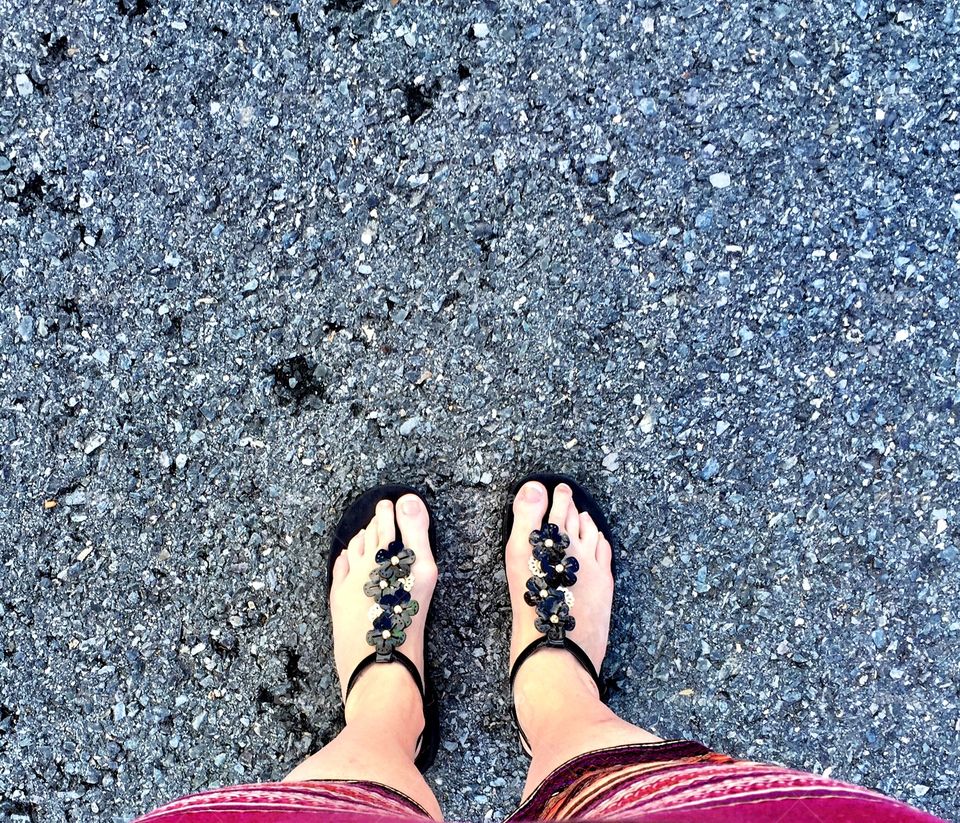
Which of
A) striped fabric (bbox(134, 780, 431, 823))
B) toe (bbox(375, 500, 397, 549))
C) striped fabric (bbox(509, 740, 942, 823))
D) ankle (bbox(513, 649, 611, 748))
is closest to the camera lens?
striped fabric (bbox(509, 740, 942, 823))

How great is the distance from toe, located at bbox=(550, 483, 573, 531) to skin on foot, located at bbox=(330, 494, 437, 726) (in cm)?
29

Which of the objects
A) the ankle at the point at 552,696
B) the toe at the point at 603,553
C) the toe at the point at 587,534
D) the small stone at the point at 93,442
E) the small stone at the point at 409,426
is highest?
the small stone at the point at 93,442

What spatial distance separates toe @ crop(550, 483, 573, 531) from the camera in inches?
60.1

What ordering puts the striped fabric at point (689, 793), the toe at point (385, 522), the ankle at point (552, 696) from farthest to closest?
the toe at point (385, 522) < the ankle at point (552, 696) < the striped fabric at point (689, 793)

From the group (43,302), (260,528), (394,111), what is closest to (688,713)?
(260,528)

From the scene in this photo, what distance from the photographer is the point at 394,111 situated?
1508 millimetres

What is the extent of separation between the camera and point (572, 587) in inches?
61.5

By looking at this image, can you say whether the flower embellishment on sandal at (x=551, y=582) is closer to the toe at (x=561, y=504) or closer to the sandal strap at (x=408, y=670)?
the toe at (x=561, y=504)

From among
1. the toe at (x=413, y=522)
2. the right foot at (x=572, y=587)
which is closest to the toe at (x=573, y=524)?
the right foot at (x=572, y=587)

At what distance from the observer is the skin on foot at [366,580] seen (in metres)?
1.53

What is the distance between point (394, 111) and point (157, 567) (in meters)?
1.15

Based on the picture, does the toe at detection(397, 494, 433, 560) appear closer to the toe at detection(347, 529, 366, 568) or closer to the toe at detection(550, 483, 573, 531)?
the toe at detection(347, 529, 366, 568)

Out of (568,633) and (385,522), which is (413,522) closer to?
(385,522)

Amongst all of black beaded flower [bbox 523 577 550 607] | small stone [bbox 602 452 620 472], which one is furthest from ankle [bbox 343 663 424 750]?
small stone [bbox 602 452 620 472]
